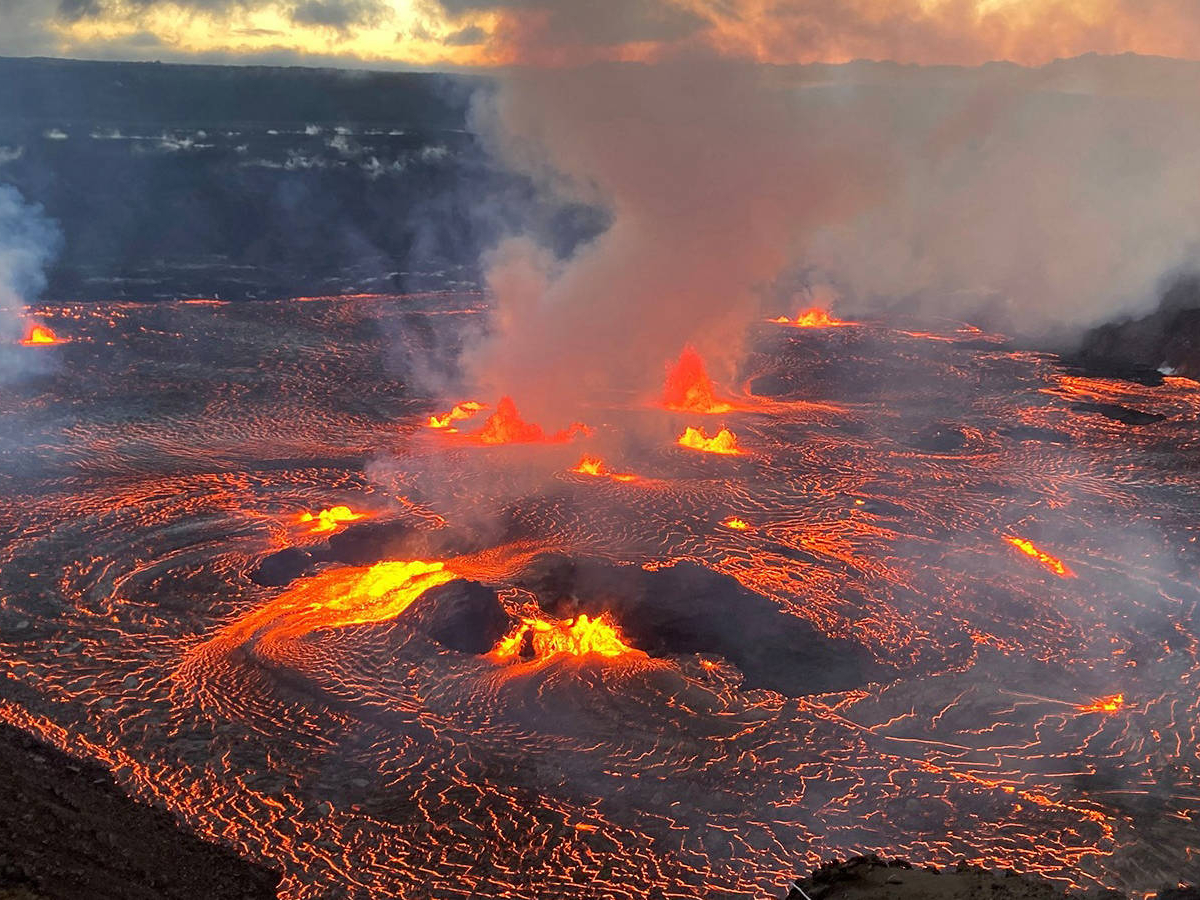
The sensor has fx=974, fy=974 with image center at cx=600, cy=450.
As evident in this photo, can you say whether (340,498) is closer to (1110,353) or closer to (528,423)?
(528,423)

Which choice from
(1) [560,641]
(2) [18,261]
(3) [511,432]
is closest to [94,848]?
(1) [560,641]

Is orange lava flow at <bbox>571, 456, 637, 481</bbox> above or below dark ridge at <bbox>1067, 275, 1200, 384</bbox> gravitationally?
below

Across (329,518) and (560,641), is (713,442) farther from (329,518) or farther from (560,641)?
(560,641)

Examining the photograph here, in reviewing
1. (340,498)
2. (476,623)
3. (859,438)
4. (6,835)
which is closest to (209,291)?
(340,498)

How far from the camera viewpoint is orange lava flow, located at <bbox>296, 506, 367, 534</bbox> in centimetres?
2419

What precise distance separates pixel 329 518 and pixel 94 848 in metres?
12.7

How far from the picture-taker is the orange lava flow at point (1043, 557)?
2262cm

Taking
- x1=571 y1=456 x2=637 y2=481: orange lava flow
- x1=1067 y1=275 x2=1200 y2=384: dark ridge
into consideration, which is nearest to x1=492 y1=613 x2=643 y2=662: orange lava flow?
x1=571 y1=456 x2=637 y2=481: orange lava flow

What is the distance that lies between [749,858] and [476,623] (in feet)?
25.7

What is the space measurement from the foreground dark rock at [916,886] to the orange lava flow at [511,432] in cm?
2078

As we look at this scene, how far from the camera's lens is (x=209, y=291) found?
187 feet

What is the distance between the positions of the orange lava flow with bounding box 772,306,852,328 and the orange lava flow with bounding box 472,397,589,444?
2709 centimetres

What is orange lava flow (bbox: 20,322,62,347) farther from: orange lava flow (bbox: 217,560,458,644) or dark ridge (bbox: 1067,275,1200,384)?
dark ridge (bbox: 1067,275,1200,384)

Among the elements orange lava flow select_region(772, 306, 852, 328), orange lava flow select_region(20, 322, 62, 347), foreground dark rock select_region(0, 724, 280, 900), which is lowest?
foreground dark rock select_region(0, 724, 280, 900)
